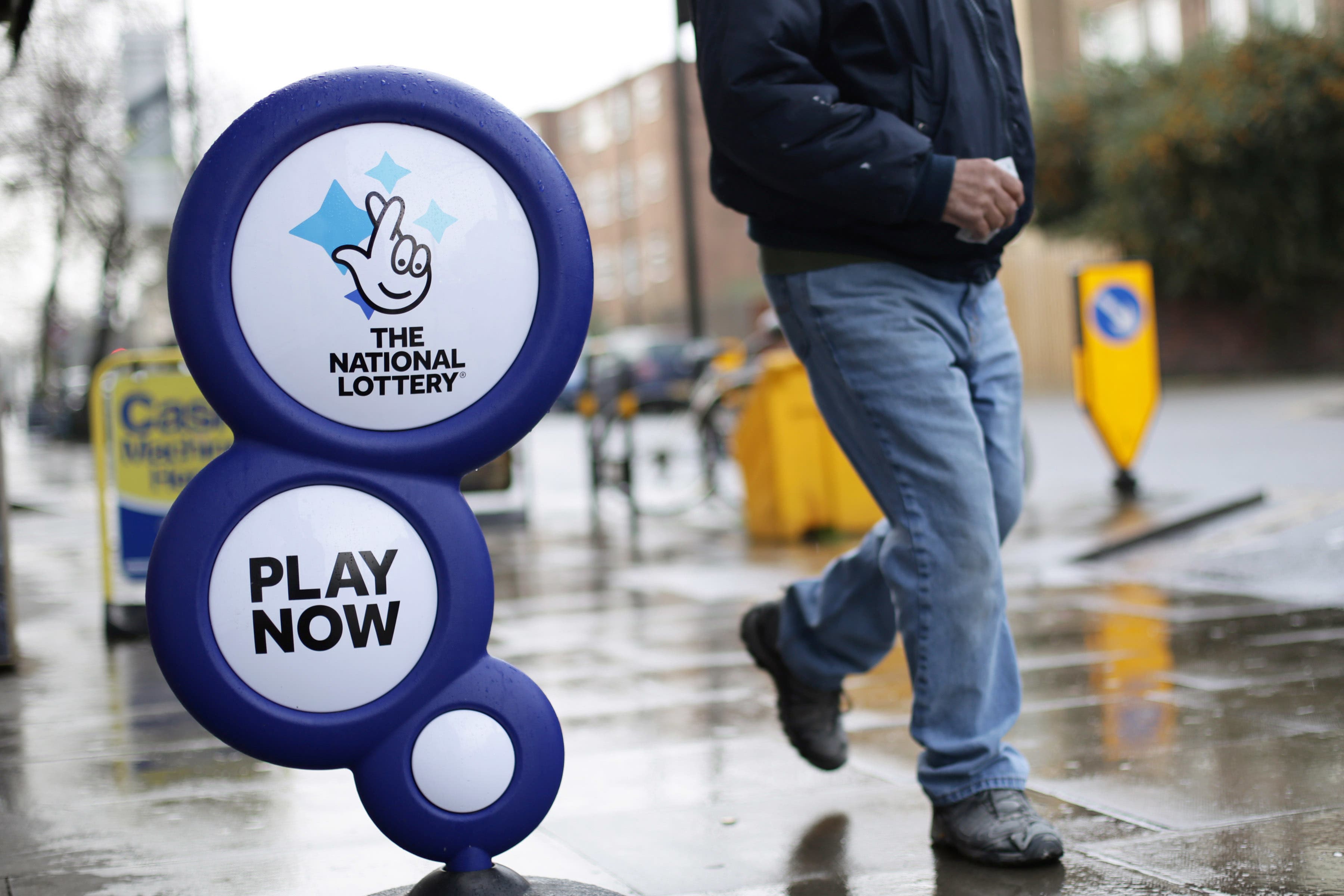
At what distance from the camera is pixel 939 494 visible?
2.66 m

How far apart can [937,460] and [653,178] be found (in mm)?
56995

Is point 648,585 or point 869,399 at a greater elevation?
point 869,399

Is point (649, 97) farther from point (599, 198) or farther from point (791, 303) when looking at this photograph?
point (791, 303)

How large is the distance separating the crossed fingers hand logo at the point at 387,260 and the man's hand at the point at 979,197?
1.05m

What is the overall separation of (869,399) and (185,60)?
1659cm

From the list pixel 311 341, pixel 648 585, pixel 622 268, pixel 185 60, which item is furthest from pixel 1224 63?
pixel 622 268

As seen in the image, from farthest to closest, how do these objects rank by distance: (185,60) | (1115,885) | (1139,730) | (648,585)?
(185,60) → (648,585) → (1139,730) → (1115,885)

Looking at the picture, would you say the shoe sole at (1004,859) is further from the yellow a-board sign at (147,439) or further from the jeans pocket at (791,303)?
the yellow a-board sign at (147,439)

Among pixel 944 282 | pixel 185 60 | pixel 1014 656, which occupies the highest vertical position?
pixel 185 60

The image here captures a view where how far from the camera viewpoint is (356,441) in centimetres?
212

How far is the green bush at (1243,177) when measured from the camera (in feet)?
74.7

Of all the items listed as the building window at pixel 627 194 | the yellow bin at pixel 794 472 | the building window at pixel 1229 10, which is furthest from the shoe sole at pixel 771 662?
the building window at pixel 627 194

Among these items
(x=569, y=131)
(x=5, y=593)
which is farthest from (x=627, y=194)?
(x=5, y=593)

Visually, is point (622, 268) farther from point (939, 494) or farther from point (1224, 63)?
point (939, 494)
